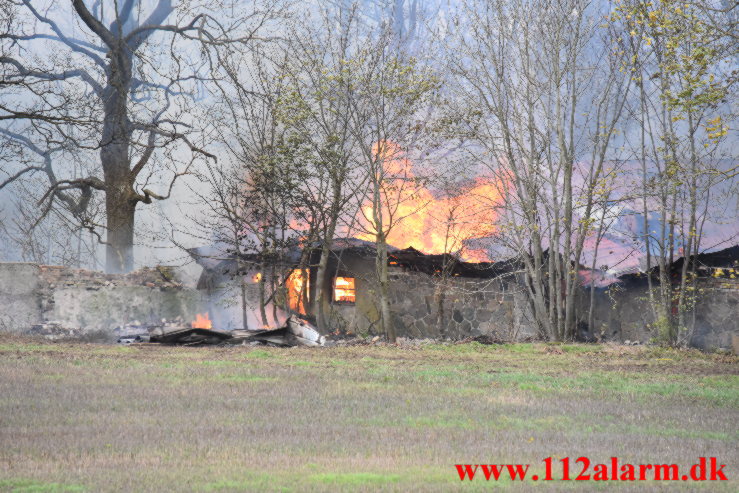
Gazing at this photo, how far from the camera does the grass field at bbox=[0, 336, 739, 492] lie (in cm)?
547

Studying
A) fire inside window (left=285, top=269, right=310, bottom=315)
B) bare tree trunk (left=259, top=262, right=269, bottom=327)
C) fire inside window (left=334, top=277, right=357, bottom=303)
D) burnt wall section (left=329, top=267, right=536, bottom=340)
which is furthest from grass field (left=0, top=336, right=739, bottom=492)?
fire inside window (left=334, top=277, right=357, bottom=303)

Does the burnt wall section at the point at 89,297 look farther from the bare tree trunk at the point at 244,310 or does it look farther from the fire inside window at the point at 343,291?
the fire inside window at the point at 343,291

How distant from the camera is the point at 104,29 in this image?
93.2 feet

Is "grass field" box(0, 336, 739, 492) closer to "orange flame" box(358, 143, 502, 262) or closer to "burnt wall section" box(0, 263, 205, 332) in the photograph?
"burnt wall section" box(0, 263, 205, 332)

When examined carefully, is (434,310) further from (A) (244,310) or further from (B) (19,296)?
(B) (19,296)

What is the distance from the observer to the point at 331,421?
7797mm

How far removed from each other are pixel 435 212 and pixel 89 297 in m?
11.4

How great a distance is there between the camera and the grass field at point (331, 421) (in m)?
5.47

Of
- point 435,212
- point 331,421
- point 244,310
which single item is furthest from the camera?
point 435,212

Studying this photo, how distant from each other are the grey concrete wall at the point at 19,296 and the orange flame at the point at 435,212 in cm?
898

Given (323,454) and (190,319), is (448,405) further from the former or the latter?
(190,319)

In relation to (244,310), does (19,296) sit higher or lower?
higher

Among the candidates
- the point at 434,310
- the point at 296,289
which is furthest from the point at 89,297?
the point at 434,310

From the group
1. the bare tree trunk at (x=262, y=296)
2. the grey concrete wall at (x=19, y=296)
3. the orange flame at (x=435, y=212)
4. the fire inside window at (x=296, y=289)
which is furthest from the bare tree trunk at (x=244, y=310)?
the grey concrete wall at (x=19, y=296)
